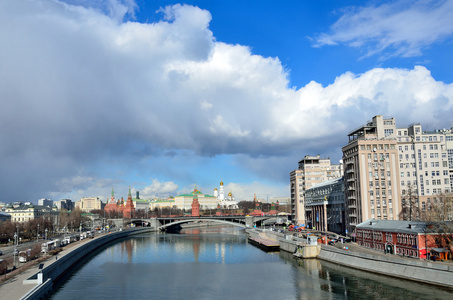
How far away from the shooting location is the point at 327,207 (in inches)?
4294

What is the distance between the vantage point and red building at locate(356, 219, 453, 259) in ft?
170

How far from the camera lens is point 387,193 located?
81.7 metres

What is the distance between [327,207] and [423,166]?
90.1 feet

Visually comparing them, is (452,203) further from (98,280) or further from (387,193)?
(98,280)

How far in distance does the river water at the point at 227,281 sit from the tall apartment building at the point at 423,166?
39.9 m

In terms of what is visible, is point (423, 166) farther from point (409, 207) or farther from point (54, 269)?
Answer: point (54, 269)

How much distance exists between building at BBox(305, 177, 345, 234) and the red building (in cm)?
3114

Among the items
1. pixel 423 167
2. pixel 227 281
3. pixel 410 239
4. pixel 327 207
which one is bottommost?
pixel 227 281

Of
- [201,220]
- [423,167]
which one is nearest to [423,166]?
[423,167]

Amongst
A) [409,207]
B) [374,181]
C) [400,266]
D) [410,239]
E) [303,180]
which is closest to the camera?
[400,266]

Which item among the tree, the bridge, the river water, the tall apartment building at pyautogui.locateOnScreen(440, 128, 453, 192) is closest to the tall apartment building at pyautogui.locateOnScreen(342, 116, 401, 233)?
the tree

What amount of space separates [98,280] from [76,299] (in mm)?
11646

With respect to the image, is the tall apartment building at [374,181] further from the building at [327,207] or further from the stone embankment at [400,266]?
the stone embankment at [400,266]

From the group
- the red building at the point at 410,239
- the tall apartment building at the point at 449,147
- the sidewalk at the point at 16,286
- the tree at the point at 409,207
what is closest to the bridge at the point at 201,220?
the tree at the point at 409,207
